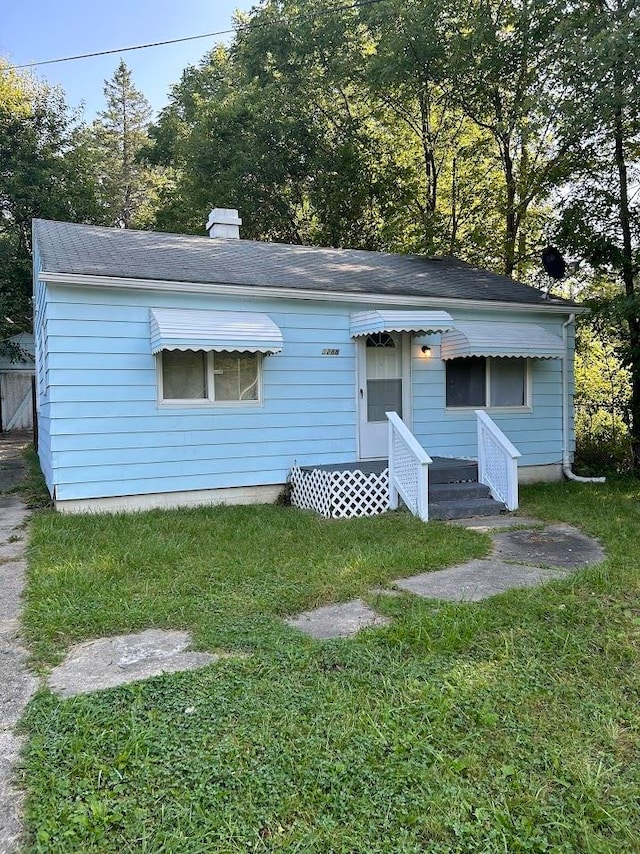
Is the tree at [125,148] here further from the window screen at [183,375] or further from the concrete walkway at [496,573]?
the concrete walkway at [496,573]

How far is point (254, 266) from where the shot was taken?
8.40 m

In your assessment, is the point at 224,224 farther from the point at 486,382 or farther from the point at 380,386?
the point at 486,382

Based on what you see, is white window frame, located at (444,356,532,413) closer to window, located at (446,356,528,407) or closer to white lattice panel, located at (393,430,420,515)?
window, located at (446,356,528,407)

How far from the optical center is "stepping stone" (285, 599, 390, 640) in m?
3.55

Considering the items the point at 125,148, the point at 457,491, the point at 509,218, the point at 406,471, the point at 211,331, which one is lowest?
the point at 457,491

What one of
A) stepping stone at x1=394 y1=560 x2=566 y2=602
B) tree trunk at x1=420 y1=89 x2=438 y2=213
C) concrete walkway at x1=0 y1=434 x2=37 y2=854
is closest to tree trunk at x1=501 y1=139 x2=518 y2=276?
tree trunk at x1=420 y1=89 x2=438 y2=213

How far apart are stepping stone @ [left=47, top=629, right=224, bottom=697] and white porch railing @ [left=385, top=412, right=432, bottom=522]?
3.70m

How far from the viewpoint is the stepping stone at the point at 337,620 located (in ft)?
11.6

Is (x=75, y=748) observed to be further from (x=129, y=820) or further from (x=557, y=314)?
(x=557, y=314)

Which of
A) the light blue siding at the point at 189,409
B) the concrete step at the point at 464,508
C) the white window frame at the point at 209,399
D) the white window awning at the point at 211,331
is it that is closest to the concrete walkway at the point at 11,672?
the light blue siding at the point at 189,409

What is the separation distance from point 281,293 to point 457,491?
3.26 metres

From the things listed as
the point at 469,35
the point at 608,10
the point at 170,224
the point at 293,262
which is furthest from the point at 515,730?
the point at 170,224

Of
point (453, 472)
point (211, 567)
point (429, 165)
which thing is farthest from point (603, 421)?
point (211, 567)

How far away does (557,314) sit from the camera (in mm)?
9562
